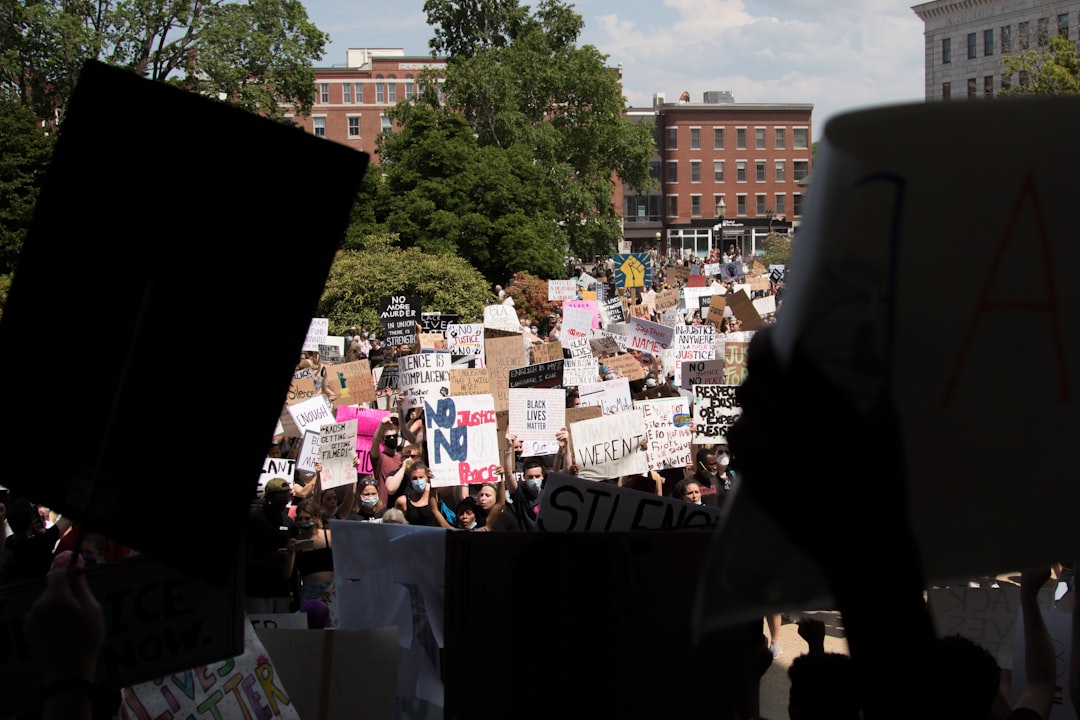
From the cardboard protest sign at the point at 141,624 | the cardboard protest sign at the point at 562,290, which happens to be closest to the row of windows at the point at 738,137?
the cardboard protest sign at the point at 562,290

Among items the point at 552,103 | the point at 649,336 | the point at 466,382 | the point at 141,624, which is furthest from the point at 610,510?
the point at 552,103

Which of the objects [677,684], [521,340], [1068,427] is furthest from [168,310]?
[521,340]

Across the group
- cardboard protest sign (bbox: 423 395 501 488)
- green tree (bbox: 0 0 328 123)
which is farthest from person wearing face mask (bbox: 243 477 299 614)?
green tree (bbox: 0 0 328 123)

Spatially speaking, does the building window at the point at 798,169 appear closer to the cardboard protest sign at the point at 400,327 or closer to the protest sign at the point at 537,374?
the cardboard protest sign at the point at 400,327

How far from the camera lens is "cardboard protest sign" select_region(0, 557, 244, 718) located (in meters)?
2.44

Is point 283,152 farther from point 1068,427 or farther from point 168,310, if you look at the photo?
point 1068,427

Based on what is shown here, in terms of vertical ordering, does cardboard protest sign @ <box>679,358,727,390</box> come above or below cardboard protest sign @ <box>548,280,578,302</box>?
below

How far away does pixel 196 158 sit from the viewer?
206 cm

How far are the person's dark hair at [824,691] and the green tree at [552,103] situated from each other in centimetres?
4860

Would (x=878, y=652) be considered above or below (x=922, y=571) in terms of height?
below

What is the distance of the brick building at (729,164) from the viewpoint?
322ft

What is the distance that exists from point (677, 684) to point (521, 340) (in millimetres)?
10658

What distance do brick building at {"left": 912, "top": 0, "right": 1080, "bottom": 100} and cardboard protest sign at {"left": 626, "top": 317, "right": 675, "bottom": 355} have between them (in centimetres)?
6098

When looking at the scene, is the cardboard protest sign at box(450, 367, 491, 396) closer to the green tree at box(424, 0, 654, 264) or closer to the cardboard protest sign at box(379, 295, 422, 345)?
the cardboard protest sign at box(379, 295, 422, 345)
